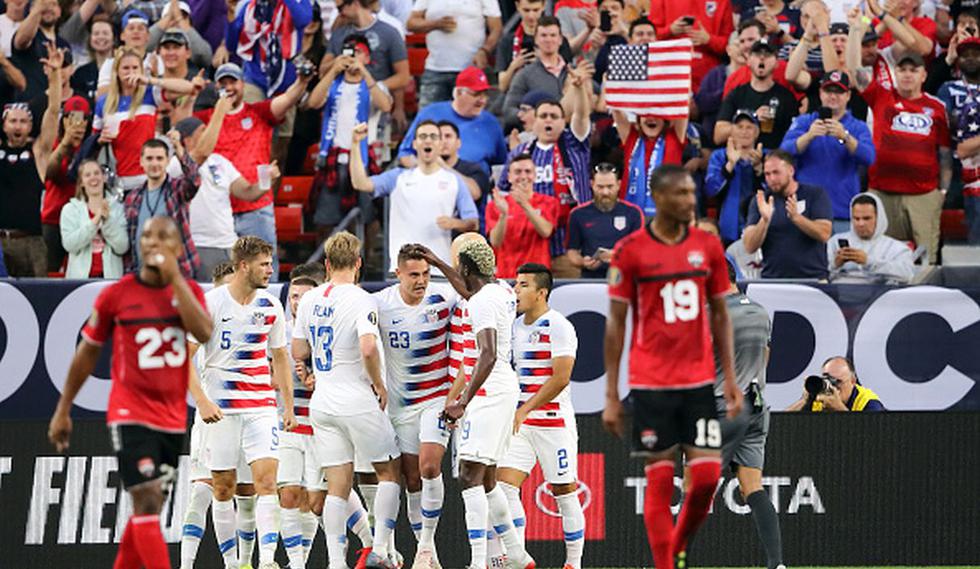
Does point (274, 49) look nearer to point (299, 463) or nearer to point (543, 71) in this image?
point (543, 71)

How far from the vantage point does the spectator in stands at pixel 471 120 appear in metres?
17.9

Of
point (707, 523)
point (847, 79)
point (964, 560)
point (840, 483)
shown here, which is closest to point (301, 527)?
point (707, 523)

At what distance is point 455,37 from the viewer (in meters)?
19.4

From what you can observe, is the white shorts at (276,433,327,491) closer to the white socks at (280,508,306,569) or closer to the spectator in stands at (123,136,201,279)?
the white socks at (280,508,306,569)

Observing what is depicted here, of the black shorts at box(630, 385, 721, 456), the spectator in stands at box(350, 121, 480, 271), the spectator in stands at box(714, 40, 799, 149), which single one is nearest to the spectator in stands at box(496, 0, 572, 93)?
the spectator in stands at box(714, 40, 799, 149)

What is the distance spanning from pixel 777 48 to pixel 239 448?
8726 mm

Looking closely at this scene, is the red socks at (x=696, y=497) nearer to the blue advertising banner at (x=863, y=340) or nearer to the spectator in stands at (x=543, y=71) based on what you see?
the blue advertising banner at (x=863, y=340)

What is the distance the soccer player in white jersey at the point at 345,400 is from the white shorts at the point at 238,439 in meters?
0.36

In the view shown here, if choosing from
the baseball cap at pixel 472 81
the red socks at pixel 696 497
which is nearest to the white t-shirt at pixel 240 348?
the red socks at pixel 696 497

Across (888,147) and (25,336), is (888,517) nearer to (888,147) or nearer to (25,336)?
(888,147)

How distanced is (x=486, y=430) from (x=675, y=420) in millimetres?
2129

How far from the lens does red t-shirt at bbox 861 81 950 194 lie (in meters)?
17.8

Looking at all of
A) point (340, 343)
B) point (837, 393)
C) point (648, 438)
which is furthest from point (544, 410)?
point (837, 393)

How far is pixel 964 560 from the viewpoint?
14.6 meters
